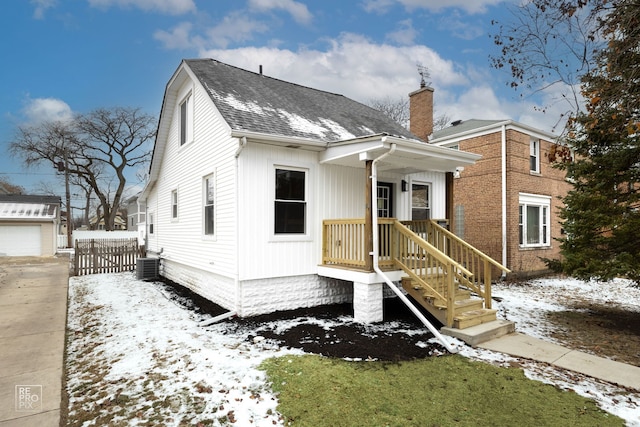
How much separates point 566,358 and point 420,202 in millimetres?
5791

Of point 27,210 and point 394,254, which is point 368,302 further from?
point 27,210

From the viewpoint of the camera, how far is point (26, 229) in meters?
23.2

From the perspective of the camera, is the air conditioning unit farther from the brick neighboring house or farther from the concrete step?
the brick neighboring house

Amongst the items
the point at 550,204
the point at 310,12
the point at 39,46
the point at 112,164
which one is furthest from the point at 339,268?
the point at 112,164

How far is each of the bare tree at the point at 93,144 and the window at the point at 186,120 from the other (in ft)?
86.7

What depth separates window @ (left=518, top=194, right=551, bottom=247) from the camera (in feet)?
45.2

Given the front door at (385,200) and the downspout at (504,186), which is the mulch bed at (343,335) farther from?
the downspout at (504,186)

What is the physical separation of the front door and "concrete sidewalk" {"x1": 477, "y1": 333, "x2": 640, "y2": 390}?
399cm

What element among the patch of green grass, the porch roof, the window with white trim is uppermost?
the porch roof

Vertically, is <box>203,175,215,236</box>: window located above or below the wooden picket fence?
above

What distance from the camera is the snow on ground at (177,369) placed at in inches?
143

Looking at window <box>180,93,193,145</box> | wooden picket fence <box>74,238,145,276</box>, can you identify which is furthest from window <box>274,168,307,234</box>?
wooden picket fence <box>74,238,145,276</box>

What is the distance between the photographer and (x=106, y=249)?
1391cm

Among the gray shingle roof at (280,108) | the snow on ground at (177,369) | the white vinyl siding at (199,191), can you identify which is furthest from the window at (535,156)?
the white vinyl siding at (199,191)
